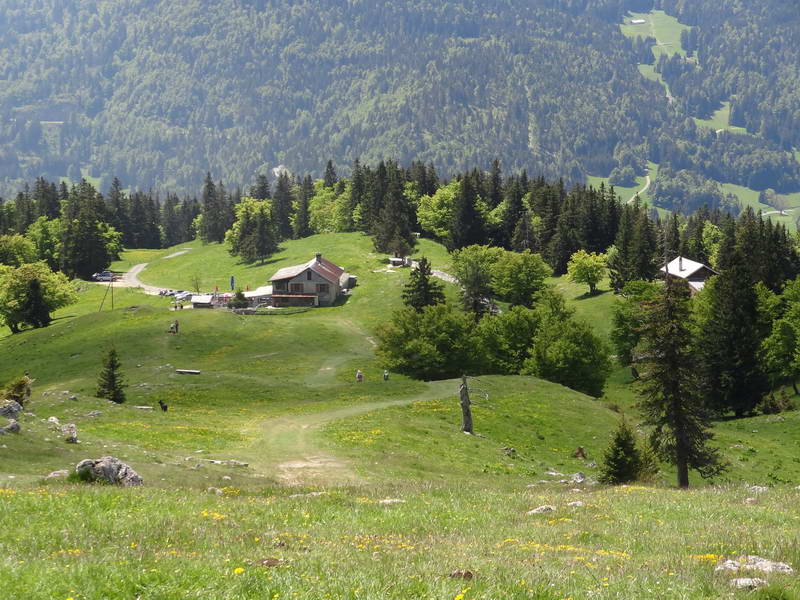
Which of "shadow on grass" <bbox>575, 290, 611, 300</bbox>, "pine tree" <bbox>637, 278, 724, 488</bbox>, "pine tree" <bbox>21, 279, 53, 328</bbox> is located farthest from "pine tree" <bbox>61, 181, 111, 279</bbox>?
"pine tree" <bbox>637, 278, 724, 488</bbox>

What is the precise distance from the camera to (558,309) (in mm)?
99812

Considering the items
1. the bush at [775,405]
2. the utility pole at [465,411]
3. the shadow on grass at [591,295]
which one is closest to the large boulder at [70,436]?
the utility pole at [465,411]

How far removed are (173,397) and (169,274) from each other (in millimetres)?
125009

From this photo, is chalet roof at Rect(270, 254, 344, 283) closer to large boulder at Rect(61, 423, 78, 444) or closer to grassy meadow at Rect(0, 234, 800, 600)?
grassy meadow at Rect(0, 234, 800, 600)

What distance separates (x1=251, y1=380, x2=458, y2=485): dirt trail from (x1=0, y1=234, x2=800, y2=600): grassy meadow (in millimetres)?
258

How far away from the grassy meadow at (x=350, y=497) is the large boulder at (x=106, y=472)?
2.63 ft

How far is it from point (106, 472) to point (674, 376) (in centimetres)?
3128

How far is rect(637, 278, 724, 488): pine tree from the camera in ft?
148

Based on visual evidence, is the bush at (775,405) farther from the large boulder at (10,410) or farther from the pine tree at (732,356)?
the large boulder at (10,410)

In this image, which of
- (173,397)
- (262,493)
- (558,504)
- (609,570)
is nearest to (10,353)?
(173,397)

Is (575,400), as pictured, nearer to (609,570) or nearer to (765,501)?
(765,501)

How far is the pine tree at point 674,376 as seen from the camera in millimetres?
45094

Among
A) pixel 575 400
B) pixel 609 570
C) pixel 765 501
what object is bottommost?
pixel 575 400

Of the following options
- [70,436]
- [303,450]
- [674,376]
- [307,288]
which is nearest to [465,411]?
[303,450]
